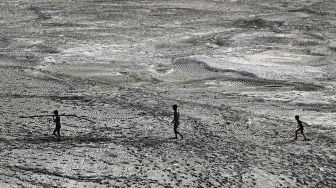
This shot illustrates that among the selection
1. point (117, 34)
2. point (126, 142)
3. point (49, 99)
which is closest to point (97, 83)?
point (49, 99)

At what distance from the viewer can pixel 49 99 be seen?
42.5 feet

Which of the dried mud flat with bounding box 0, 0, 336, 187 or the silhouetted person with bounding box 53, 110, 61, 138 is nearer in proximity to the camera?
the dried mud flat with bounding box 0, 0, 336, 187

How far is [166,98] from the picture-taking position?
13.4m

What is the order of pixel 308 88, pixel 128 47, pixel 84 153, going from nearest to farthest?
pixel 84 153 → pixel 308 88 → pixel 128 47

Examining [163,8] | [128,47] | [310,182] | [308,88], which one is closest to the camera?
[310,182]

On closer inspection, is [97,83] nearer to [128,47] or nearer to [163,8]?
[128,47]

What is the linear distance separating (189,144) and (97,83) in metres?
4.80

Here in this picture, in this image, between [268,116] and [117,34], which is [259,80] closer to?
[268,116]

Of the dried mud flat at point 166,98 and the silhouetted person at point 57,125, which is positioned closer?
the dried mud flat at point 166,98

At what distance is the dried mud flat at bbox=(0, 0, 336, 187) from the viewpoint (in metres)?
9.27

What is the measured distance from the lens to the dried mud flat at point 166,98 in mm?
9273

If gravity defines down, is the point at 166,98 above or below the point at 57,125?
below

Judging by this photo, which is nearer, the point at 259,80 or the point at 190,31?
the point at 259,80

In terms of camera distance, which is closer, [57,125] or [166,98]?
[57,125]
